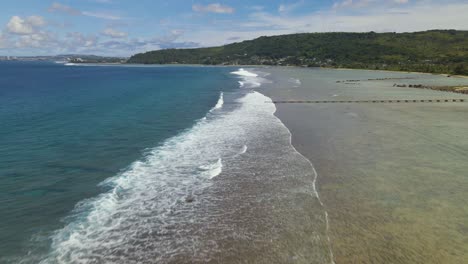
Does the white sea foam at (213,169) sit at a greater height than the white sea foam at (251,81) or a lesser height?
greater

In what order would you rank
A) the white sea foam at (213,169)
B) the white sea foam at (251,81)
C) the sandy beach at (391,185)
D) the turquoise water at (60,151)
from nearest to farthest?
the sandy beach at (391,185)
the turquoise water at (60,151)
the white sea foam at (213,169)
the white sea foam at (251,81)

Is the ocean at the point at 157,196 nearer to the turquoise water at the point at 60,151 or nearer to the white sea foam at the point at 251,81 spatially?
the turquoise water at the point at 60,151

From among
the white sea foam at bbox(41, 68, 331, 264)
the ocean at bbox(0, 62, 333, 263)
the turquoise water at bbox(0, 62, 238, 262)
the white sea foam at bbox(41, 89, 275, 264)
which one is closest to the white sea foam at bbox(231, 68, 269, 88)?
the turquoise water at bbox(0, 62, 238, 262)

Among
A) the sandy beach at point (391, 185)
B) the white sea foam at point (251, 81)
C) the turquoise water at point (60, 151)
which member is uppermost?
the sandy beach at point (391, 185)

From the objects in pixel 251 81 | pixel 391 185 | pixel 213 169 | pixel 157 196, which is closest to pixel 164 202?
pixel 157 196

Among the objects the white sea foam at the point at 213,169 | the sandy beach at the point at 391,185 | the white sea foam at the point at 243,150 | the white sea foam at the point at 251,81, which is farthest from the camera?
the white sea foam at the point at 251,81

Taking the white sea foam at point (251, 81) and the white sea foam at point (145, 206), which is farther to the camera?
the white sea foam at point (251, 81)

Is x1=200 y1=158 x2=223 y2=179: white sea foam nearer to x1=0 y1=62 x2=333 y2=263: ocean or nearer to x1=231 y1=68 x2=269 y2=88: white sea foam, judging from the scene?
x1=0 y1=62 x2=333 y2=263: ocean

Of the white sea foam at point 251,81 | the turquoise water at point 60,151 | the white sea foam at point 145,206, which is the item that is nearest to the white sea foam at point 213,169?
the white sea foam at point 145,206
